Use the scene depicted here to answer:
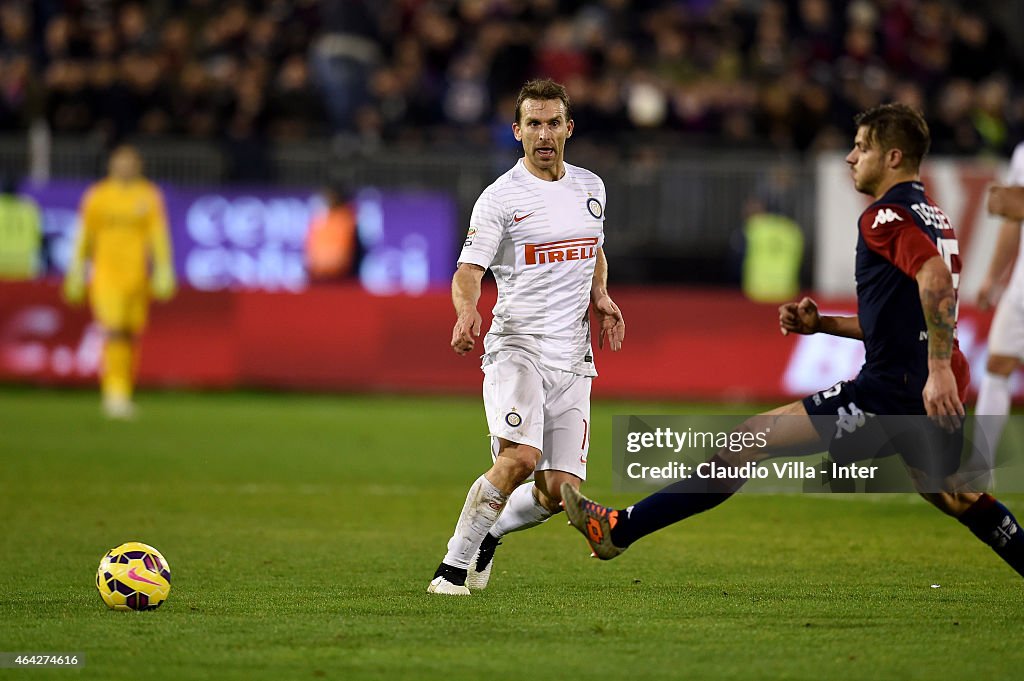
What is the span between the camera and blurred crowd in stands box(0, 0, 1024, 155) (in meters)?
21.9

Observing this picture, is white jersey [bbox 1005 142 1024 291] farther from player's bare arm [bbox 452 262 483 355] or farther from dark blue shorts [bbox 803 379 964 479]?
player's bare arm [bbox 452 262 483 355]

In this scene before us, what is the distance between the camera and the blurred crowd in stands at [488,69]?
2186 centimetres

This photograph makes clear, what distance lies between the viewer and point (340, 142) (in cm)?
2147

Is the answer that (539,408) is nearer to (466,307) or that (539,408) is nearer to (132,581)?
(466,307)

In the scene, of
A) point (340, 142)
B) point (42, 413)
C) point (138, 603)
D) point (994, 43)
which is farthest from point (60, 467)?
point (994, 43)

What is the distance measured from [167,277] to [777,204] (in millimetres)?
8453

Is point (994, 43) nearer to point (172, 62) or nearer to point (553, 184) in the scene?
point (172, 62)

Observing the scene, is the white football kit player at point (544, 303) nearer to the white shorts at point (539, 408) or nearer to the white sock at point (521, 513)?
the white shorts at point (539, 408)

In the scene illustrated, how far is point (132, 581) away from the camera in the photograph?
21.8 ft

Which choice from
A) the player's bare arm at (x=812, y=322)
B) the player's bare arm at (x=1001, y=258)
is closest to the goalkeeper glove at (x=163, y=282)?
the player's bare arm at (x=1001, y=258)

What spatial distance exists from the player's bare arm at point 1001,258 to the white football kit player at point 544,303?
12.8 ft

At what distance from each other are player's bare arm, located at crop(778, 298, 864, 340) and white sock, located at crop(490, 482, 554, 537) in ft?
4.55

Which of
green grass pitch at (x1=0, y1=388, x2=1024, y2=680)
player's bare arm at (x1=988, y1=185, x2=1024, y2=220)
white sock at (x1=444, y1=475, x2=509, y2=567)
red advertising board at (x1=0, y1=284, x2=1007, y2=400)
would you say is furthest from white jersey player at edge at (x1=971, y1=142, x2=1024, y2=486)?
red advertising board at (x1=0, y1=284, x2=1007, y2=400)

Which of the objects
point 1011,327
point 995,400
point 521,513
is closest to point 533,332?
point 521,513
